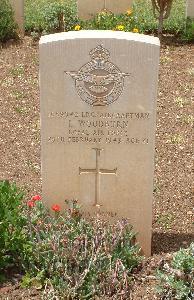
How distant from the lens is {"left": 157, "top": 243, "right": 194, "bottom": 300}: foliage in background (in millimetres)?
4148

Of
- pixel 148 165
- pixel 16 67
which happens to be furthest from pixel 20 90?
pixel 148 165

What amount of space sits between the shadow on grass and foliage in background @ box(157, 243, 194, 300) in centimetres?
75

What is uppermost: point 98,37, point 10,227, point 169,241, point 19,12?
point 98,37

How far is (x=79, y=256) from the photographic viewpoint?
14.5ft

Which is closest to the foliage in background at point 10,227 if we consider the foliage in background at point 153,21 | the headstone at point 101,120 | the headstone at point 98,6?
the headstone at point 101,120

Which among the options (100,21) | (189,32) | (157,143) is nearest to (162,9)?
(189,32)

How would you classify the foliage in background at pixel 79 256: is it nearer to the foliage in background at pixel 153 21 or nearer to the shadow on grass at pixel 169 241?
the shadow on grass at pixel 169 241

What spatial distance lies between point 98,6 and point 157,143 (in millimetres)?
4334

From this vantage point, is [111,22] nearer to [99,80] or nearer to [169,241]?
[169,241]

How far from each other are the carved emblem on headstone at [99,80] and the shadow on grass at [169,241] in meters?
1.22

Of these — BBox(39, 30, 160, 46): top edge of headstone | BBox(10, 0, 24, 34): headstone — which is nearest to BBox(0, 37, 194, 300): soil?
BBox(10, 0, 24, 34): headstone

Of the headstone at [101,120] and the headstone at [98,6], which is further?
the headstone at [98,6]

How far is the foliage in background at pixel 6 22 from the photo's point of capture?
9.80 metres

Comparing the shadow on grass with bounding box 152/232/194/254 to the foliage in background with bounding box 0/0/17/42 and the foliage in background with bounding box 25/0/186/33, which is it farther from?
the foliage in background with bounding box 0/0/17/42
